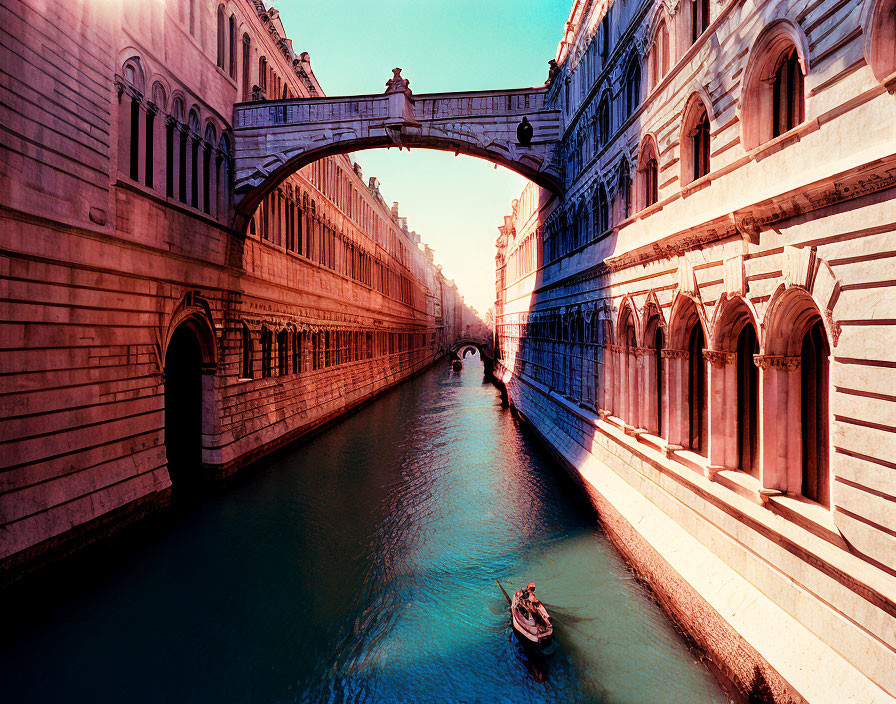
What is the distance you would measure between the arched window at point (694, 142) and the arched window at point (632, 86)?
116 inches

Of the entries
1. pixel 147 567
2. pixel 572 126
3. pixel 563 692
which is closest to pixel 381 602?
pixel 563 692

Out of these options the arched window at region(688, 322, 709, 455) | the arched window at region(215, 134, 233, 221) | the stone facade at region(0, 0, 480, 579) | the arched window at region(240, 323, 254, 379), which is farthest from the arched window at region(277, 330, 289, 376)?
the arched window at region(688, 322, 709, 455)

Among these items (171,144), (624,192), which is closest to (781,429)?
(624,192)

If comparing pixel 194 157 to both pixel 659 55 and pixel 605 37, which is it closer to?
pixel 605 37

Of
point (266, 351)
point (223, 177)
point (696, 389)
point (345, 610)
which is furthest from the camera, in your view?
point (266, 351)

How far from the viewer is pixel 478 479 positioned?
16.0 metres

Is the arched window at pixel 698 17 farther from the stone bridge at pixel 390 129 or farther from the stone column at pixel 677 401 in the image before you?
the stone bridge at pixel 390 129

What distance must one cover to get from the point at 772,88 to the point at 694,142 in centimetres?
227

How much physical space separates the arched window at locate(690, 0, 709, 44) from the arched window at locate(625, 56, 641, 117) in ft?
8.10

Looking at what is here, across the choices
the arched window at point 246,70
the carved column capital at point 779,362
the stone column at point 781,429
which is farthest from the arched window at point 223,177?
the stone column at point 781,429

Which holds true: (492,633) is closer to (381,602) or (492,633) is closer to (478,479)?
(381,602)

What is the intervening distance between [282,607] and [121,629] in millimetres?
2424

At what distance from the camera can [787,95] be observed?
21.9 feet

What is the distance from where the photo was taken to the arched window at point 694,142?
886cm
